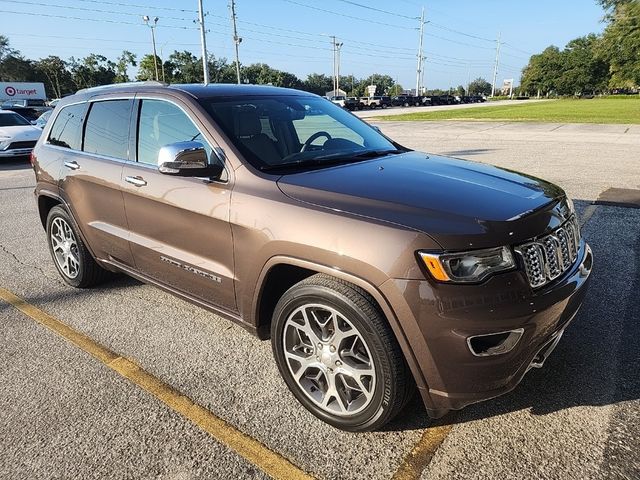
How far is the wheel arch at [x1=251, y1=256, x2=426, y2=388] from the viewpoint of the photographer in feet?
7.27

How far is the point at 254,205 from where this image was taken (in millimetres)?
2691

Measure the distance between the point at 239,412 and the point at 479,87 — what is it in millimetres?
192314

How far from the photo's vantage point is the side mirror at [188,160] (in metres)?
2.81

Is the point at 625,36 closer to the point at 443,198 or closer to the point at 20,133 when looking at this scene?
the point at 20,133

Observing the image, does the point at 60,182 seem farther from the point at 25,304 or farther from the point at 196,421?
the point at 196,421

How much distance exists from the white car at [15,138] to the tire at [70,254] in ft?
38.3

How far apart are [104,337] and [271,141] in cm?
193

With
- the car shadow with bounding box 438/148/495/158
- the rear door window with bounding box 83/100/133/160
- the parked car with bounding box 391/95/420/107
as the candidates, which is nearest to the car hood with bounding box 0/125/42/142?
the car shadow with bounding box 438/148/495/158

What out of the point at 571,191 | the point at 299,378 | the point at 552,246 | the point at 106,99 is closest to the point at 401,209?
the point at 552,246

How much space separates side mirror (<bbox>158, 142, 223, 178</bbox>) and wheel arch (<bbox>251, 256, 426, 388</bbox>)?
693 millimetres

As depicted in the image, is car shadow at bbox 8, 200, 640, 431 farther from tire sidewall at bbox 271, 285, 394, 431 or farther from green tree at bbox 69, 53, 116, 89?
green tree at bbox 69, 53, 116, 89

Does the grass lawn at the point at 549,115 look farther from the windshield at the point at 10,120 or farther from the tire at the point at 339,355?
the tire at the point at 339,355

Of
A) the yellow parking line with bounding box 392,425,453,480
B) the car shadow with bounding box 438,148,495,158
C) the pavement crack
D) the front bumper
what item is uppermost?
the front bumper

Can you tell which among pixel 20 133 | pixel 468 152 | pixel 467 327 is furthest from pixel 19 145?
pixel 467 327
